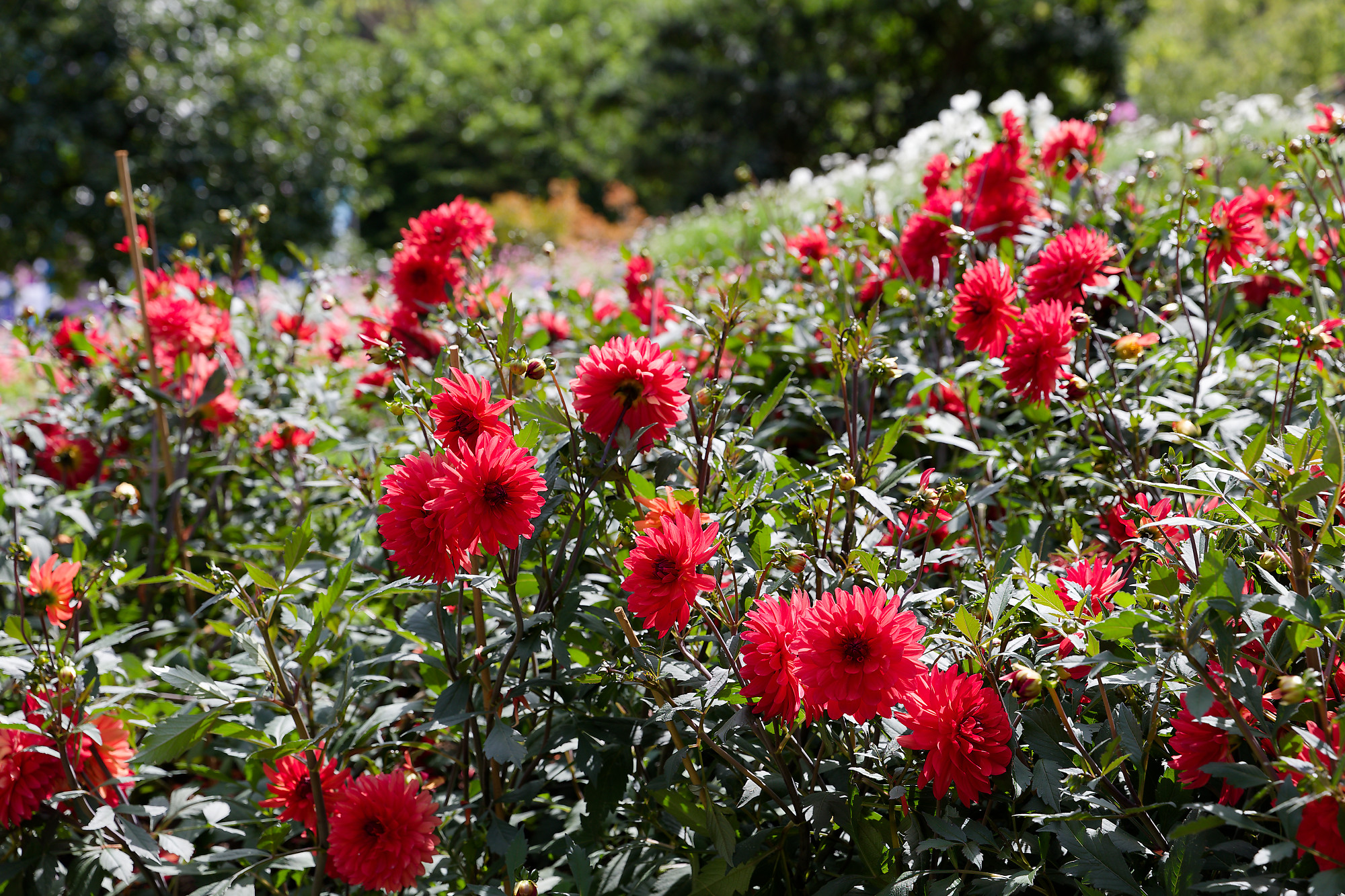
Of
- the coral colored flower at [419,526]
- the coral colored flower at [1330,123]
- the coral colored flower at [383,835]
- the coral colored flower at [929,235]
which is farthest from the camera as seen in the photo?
the coral colored flower at [929,235]

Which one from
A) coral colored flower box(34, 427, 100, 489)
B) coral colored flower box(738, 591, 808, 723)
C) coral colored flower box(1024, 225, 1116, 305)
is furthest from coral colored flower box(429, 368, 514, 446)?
coral colored flower box(34, 427, 100, 489)

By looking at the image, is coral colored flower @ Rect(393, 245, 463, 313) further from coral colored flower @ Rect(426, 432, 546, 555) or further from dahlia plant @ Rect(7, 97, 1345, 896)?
coral colored flower @ Rect(426, 432, 546, 555)

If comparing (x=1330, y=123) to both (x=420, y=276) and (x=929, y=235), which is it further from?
(x=420, y=276)

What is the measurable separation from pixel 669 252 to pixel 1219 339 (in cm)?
471

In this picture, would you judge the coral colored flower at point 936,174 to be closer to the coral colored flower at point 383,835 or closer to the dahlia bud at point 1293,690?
the dahlia bud at point 1293,690

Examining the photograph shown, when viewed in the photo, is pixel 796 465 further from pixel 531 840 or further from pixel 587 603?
pixel 531 840

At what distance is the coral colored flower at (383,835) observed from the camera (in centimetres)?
101

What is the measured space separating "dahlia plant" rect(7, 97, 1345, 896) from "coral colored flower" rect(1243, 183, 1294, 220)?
0.08 metres

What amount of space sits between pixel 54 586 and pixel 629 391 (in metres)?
0.90

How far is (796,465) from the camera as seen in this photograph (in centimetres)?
118

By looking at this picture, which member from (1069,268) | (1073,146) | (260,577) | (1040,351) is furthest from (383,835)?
(1073,146)

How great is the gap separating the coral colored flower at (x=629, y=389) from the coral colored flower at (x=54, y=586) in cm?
79

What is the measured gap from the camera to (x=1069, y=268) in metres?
1.29

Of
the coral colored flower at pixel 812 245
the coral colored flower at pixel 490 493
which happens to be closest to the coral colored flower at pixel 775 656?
the coral colored flower at pixel 490 493
